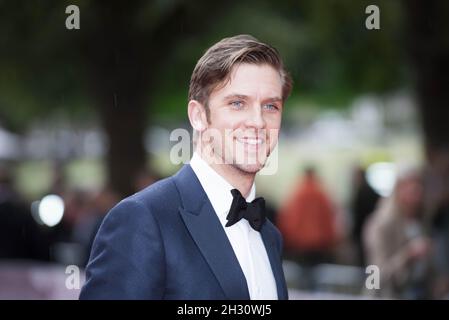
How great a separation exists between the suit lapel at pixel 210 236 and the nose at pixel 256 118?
9.5 inches

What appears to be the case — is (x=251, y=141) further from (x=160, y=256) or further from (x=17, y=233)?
(x=17, y=233)

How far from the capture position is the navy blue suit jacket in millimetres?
2393

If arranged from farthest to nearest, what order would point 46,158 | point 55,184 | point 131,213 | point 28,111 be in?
point 46,158
point 28,111
point 55,184
point 131,213

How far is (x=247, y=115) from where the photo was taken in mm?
2500

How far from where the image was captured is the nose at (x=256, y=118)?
2488mm

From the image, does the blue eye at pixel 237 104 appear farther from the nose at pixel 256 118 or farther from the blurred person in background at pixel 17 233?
the blurred person in background at pixel 17 233

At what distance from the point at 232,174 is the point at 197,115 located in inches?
6.8

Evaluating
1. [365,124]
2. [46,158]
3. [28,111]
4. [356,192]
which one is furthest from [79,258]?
[46,158]

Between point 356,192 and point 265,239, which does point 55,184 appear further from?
point 265,239

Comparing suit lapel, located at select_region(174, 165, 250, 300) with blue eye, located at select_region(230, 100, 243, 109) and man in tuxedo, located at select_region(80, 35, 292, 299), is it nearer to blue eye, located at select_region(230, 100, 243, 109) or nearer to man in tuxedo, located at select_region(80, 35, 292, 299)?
man in tuxedo, located at select_region(80, 35, 292, 299)

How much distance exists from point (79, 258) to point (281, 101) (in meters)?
8.08

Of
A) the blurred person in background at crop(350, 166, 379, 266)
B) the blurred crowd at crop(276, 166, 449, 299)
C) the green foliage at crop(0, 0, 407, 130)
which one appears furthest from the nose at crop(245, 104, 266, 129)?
the blurred person in background at crop(350, 166, 379, 266)
